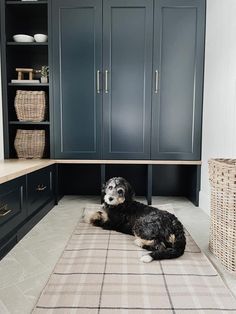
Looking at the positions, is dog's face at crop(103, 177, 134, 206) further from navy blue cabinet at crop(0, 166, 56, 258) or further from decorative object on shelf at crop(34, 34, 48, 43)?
decorative object on shelf at crop(34, 34, 48, 43)

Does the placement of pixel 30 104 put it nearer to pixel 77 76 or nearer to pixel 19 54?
pixel 77 76

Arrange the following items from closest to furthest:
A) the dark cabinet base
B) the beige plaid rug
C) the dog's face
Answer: the beige plaid rug
the dog's face
the dark cabinet base

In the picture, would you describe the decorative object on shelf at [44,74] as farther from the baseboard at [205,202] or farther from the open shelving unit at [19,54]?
the baseboard at [205,202]

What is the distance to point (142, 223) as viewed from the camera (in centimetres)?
171

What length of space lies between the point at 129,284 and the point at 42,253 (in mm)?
610

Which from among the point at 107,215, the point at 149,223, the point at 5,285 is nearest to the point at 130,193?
the point at 107,215

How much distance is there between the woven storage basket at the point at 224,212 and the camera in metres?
1.39

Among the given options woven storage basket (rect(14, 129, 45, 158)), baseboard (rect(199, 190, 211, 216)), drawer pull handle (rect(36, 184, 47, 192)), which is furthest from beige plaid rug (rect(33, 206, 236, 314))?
woven storage basket (rect(14, 129, 45, 158))

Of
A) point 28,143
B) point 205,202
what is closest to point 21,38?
point 28,143

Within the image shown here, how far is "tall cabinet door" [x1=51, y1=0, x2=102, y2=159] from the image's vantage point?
2.60m

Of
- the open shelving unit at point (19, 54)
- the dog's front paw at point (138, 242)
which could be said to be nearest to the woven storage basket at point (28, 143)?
the open shelving unit at point (19, 54)

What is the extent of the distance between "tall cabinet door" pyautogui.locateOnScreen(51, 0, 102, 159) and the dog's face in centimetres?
75

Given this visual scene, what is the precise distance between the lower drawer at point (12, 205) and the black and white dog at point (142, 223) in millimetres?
531

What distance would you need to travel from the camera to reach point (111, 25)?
2.59m
